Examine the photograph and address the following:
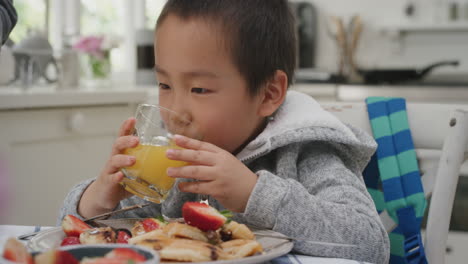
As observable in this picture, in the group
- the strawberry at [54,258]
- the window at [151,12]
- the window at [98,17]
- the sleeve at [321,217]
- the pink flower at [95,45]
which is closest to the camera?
the strawberry at [54,258]

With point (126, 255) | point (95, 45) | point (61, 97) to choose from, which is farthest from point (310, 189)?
point (95, 45)

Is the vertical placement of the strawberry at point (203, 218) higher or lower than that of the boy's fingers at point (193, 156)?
lower

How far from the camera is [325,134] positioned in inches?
36.8

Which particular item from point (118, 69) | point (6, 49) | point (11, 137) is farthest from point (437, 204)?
point (118, 69)

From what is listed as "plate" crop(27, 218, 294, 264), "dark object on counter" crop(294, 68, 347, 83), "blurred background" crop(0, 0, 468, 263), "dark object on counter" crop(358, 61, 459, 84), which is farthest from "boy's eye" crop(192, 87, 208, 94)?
"dark object on counter" crop(358, 61, 459, 84)

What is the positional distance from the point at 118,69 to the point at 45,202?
5.26 ft

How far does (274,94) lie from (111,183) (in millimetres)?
347

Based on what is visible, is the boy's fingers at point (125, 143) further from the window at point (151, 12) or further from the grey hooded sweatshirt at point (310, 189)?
the window at point (151, 12)

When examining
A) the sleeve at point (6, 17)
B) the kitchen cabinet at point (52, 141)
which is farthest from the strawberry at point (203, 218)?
the kitchen cabinet at point (52, 141)

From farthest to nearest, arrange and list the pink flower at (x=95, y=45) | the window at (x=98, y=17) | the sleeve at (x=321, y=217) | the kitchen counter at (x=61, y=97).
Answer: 1. the window at (x=98, y=17)
2. the pink flower at (x=95, y=45)
3. the kitchen counter at (x=61, y=97)
4. the sleeve at (x=321, y=217)

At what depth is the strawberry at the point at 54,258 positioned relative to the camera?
0.38 metres

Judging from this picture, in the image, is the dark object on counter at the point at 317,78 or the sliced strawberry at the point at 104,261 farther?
the dark object on counter at the point at 317,78

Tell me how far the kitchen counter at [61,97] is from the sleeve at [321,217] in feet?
4.60

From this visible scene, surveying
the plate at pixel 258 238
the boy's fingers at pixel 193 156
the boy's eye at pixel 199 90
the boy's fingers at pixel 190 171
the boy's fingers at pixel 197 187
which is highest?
the boy's eye at pixel 199 90
